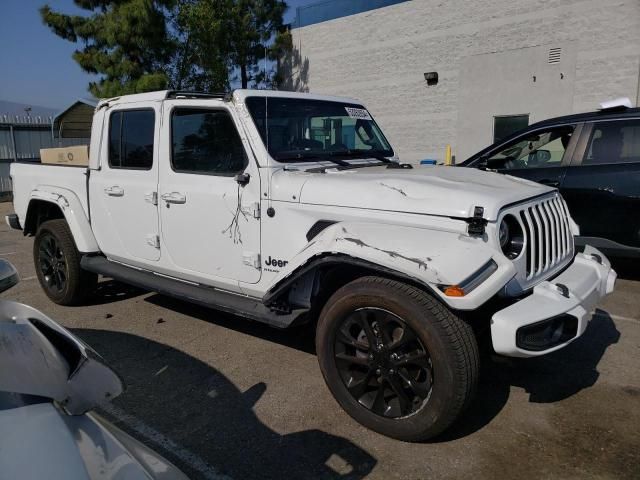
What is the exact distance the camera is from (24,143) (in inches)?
627

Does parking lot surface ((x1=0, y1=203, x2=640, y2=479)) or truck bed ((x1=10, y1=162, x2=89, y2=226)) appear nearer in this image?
parking lot surface ((x1=0, y1=203, x2=640, y2=479))

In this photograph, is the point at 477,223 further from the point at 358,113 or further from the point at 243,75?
the point at 243,75

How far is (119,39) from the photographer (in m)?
13.9

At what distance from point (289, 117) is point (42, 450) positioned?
304 centimetres

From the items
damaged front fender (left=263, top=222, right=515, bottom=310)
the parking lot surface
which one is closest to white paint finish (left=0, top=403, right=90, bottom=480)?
the parking lot surface

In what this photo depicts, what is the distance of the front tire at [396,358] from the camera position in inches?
99.3

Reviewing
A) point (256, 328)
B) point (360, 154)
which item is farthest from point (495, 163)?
point (256, 328)

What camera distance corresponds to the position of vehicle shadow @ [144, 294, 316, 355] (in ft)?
13.7

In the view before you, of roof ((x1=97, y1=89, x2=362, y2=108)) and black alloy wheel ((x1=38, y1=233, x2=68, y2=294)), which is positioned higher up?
roof ((x1=97, y1=89, x2=362, y2=108))

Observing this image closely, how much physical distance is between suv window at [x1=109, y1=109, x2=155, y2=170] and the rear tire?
98cm

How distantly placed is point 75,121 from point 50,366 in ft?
44.5

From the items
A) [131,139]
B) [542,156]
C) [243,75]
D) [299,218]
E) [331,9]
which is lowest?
[299,218]

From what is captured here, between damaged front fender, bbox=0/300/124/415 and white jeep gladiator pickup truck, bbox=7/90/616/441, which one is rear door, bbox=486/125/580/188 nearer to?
white jeep gladiator pickup truck, bbox=7/90/616/441

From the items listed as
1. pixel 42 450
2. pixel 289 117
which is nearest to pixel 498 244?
pixel 289 117
